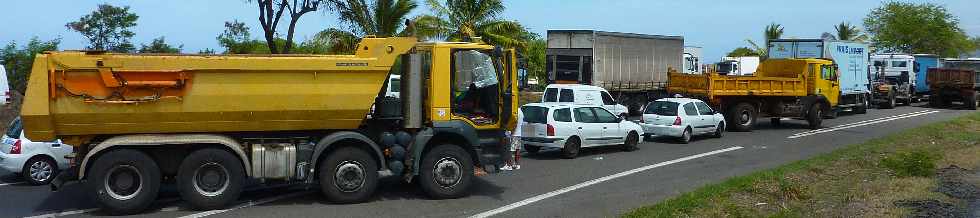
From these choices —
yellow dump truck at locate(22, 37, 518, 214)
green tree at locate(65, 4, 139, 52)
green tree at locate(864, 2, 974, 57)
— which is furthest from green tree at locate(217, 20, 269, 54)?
green tree at locate(864, 2, 974, 57)

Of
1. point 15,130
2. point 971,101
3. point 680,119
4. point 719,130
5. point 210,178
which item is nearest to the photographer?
point 210,178

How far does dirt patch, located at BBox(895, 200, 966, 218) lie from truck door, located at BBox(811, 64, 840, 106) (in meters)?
15.3

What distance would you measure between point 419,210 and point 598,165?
580 cm

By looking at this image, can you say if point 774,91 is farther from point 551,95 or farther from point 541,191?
point 541,191

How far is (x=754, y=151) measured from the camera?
18.2 m

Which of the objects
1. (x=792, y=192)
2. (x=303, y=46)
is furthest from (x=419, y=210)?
(x=303, y=46)

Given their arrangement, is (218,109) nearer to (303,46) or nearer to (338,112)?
(338,112)

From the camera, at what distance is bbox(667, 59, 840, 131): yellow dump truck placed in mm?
23391

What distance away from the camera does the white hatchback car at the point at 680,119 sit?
19.7 meters

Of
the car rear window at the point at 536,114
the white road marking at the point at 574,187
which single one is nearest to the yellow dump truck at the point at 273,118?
the white road marking at the point at 574,187

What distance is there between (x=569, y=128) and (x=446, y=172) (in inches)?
230

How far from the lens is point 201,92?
377 inches

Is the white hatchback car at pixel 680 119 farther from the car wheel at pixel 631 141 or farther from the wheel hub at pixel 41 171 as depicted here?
the wheel hub at pixel 41 171

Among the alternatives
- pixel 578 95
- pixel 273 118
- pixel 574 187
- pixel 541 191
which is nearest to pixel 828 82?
pixel 578 95
